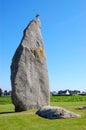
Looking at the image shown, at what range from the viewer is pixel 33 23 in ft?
84.1

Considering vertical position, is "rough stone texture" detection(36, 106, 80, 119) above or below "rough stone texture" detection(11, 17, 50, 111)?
below

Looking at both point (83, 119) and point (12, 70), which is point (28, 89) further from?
point (83, 119)

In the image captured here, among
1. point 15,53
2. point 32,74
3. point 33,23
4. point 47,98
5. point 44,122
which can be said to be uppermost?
point 33,23

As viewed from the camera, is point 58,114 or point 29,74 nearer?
point 58,114

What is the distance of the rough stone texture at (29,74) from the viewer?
2306 centimetres

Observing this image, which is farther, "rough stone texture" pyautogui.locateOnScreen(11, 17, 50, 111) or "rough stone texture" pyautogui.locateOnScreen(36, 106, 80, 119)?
"rough stone texture" pyautogui.locateOnScreen(11, 17, 50, 111)

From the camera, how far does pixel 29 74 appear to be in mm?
23688

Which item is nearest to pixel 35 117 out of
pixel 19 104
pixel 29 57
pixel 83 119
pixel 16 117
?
pixel 16 117

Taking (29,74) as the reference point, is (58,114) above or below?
below

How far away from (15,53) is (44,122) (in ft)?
30.3

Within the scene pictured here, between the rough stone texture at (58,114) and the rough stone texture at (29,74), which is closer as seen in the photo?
the rough stone texture at (58,114)

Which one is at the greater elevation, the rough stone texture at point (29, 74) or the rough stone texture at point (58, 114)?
the rough stone texture at point (29, 74)

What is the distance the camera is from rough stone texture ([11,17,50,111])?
23062mm

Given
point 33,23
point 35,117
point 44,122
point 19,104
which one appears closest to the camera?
point 44,122
